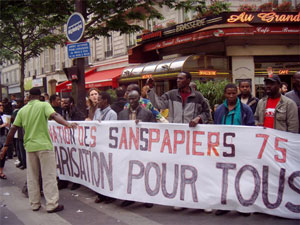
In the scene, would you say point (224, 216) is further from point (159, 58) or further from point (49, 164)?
point (159, 58)

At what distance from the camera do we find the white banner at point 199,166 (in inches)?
176

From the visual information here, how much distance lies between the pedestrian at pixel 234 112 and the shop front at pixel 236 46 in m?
10.0

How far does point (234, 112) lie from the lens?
5.04m

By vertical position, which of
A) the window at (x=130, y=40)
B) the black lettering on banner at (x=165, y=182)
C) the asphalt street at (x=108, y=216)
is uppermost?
the window at (x=130, y=40)

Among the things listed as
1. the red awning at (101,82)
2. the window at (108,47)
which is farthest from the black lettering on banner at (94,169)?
the window at (108,47)

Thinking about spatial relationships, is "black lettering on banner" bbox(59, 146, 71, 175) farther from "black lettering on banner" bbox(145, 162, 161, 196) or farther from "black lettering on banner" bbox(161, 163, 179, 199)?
"black lettering on banner" bbox(161, 163, 179, 199)

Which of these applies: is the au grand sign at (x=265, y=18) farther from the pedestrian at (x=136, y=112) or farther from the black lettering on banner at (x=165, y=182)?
the black lettering on banner at (x=165, y=182)

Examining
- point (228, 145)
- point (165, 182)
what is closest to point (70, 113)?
point (165, 182)

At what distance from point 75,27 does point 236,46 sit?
9685 mm

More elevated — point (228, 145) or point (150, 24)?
point (150, 24)

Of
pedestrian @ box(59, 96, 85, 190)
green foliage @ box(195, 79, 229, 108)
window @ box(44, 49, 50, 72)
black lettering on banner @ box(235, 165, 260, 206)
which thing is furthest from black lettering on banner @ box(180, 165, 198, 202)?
window @ box(44, 49, 50, 72)

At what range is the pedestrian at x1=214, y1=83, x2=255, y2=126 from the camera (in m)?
4.98

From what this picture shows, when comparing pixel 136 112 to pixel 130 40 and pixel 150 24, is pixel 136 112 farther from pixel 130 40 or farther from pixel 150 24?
pixel 130 40

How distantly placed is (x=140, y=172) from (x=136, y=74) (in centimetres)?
1398
